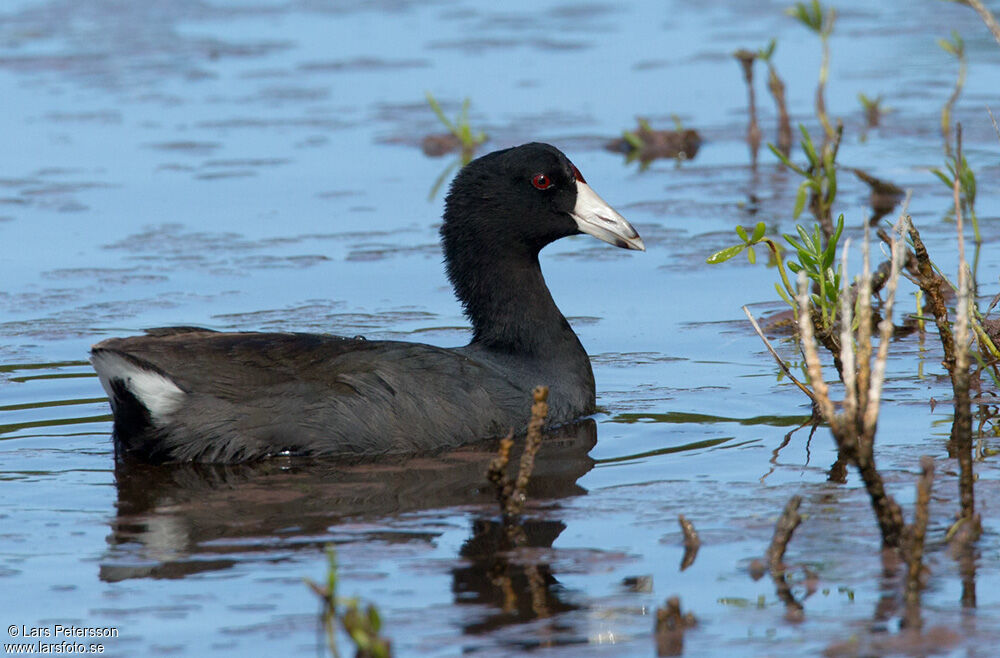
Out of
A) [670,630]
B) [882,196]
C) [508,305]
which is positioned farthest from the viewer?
[882,196]

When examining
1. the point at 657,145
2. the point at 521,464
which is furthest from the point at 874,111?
the point at 521,464

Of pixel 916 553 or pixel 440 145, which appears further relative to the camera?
pixel 440 145

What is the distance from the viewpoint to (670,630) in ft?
11.3

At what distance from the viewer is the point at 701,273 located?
293 inches

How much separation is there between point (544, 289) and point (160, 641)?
8.71 ft

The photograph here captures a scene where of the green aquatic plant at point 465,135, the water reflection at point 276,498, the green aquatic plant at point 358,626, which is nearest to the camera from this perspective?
the green aquatic plant at point 358,626

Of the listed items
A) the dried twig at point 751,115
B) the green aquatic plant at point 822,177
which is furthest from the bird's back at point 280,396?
the dried twig at point 751,115

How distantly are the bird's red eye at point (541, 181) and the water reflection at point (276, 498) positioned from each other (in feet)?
3.12

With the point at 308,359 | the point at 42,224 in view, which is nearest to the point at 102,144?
the point at 42,224

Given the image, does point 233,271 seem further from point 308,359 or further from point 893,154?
point 893,154

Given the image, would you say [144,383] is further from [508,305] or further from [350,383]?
[508,305]

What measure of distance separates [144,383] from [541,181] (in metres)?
1.70

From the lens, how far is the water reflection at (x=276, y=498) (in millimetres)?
4246

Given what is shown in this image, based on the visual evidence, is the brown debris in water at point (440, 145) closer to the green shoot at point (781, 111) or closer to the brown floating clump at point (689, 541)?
the green shoot at point (781, 111)
